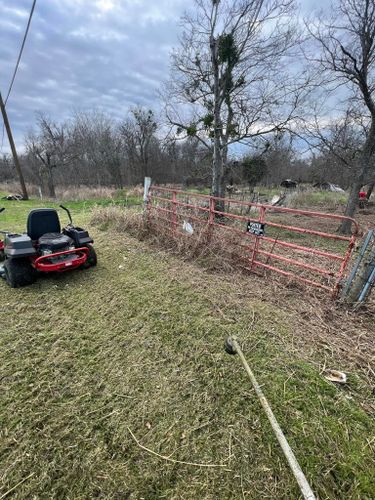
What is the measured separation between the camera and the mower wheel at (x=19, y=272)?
3.46 metres

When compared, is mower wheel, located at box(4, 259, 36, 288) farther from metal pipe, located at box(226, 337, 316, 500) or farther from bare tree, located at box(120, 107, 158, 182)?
bare tree, located at box(120, 107, 158, 182)

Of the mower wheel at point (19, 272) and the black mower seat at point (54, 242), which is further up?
the black mower seat at point (54, 242)

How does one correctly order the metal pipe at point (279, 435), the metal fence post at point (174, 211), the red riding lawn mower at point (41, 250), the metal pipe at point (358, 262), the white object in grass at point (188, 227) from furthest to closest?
the metal fence post at point (174, 211)
the white object in grass at point (188, 227)
the red riding lawn mower at point (41, 250)
the metal pipe at point (358, 262)
the metal pipe at point (279, 435)

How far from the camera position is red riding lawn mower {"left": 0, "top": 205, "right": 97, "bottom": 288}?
3.37 metres

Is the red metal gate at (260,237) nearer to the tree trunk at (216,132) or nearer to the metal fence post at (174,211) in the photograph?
the metal fence post at (174,211)

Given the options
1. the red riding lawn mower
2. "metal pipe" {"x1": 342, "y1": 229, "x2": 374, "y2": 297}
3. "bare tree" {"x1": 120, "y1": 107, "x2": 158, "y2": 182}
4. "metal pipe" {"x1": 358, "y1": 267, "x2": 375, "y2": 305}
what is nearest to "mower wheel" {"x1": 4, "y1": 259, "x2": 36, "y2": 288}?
the red riding lawn mower

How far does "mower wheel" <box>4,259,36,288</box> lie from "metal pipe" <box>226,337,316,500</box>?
3.16 meters

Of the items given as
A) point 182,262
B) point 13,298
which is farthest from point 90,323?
point 182,262

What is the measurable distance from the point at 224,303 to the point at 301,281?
1.31m

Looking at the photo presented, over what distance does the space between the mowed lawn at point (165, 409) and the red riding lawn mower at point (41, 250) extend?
0.62 metres

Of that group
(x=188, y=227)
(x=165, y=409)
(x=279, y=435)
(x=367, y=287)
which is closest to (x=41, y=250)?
(x=188, y=227)

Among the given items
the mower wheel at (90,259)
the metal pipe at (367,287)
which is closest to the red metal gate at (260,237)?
the metal pipe at (367,287)

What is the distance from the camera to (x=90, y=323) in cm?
282

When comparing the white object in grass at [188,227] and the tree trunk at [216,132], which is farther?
the tree trunk at [216,132]
